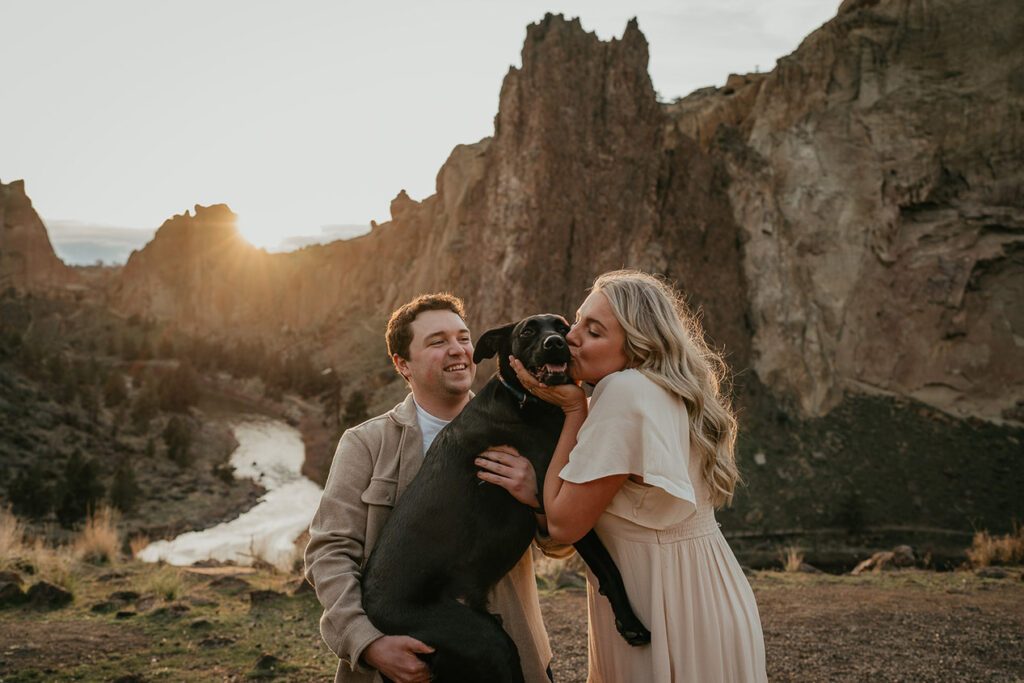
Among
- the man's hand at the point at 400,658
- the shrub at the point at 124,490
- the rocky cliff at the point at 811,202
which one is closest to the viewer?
the man's hand at the point at 400,658

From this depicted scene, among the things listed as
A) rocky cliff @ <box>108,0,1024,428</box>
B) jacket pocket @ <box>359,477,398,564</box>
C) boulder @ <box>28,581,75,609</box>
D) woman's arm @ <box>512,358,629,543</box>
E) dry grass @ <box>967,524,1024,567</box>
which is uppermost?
rocky cliff @ <box>108,0,1024,428</box>

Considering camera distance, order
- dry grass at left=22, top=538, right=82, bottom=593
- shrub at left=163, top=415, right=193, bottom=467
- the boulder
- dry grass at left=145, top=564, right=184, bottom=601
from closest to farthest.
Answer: the boulder
dry grass at left=145, top=564, right=184, bottom=601
dry grass at left=22, top=538, right=82, bottom=593
shrub at left=163, top=415, right=193, bottom=467

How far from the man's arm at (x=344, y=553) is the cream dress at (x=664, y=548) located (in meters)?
0.88

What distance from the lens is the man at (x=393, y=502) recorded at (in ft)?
7.54

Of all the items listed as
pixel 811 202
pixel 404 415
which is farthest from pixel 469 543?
pixel 811 202

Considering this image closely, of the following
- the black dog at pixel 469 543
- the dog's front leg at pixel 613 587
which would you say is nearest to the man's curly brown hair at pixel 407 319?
the black dog at pixel 469 543

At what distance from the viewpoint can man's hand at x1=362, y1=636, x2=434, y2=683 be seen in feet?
7.30

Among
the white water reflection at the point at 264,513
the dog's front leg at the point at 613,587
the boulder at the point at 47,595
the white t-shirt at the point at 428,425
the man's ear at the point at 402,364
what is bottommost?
the white water reflection at the point at 264,513

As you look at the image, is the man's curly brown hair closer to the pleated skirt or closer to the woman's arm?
the woman's arm

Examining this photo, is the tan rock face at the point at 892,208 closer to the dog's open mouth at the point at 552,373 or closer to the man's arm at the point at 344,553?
the dog's open mouth at the point at 552,373

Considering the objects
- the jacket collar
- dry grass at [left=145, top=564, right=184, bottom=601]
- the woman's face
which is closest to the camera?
the woman's face

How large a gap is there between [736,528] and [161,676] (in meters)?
18.9

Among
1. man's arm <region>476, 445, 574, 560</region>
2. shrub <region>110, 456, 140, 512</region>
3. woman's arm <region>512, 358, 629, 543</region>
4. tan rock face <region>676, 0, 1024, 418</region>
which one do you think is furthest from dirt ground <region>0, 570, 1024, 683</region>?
tan rock face <region>676, 0, 1024, 418</region>

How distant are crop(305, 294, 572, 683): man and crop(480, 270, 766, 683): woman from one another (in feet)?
0.99
